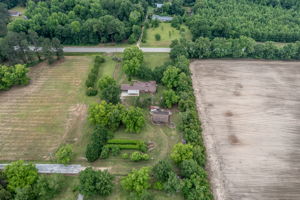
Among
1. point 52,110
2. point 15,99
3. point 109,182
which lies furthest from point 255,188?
point 15,99

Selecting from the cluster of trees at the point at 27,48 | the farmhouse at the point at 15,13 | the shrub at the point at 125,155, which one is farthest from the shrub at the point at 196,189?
the farmhouse at the point at 15,13

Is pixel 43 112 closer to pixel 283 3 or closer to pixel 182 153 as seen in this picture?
pixel 182 153

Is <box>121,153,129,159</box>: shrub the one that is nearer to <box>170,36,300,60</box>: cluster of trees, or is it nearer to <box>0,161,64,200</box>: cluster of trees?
<box>0,161,64,200</box>: cluster of trees

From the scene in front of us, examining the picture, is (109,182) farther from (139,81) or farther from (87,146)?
(139,81)

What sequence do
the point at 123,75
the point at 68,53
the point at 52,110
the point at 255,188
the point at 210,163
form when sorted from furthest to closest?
the point at 68,53 → the point at 123,75 → the point at 52,110 → the point at 210,163 → the point at 255,188

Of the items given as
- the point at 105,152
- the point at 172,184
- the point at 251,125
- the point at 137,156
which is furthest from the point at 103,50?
the point at 172,184

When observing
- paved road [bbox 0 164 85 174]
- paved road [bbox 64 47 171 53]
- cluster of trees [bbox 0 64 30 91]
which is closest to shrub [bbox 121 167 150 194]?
paved road [bbox 0 164 85 174]
